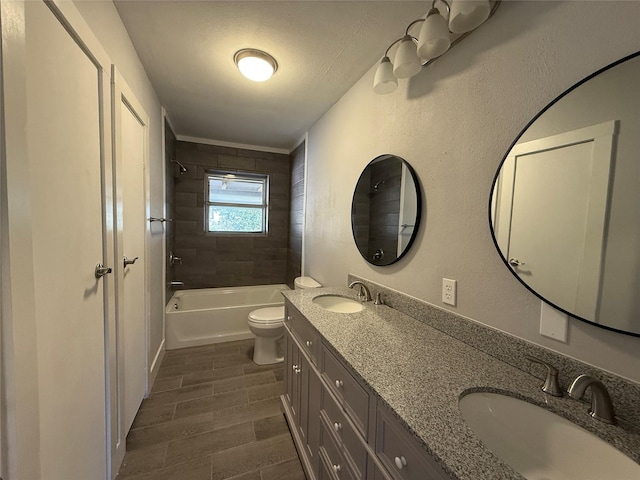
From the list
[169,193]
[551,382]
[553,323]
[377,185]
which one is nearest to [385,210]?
[377,185]

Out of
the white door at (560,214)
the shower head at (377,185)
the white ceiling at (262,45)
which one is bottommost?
the white door at (560,214)

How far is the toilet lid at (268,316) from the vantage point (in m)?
2.37

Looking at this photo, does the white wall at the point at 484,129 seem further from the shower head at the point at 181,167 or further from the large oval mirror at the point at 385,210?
the shower head at the point at 181,167

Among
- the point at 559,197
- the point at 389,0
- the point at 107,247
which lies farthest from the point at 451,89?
the point at 107,247

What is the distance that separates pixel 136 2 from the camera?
1.21 meters

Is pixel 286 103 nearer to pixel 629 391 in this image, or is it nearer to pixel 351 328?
pixel 351 328

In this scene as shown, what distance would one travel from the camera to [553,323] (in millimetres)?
793

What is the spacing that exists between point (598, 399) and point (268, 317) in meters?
2.20

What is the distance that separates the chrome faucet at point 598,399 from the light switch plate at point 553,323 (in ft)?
0.46

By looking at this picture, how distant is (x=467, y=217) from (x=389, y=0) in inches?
43.0

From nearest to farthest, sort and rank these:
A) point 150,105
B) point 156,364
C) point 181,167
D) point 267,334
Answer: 1. point 150,105
2. point 156,364
3. point 267,334
4. point 181,167

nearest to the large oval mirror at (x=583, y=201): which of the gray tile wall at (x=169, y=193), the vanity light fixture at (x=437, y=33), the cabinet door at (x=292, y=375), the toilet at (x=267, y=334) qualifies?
the vanity light fixture at (x=437, y=33)

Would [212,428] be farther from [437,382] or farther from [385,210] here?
[385,210]

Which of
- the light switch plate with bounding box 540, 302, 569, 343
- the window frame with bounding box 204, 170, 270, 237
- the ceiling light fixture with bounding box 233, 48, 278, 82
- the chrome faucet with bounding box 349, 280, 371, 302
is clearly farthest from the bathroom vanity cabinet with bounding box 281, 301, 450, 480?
the window frame with bounding box 204, 170, 270, 237
